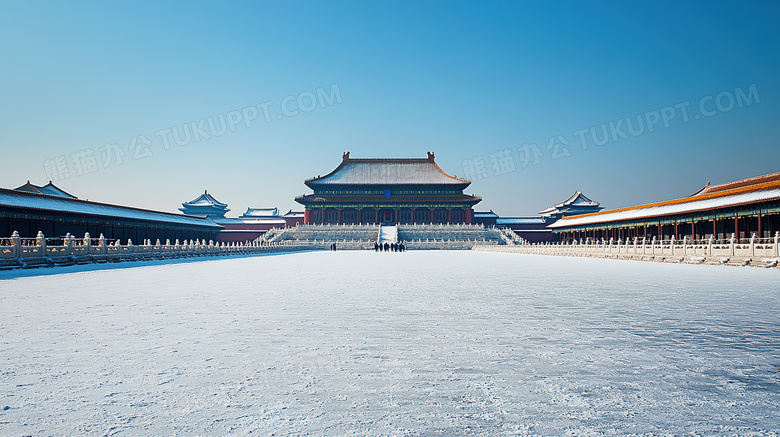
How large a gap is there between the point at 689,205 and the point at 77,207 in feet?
124

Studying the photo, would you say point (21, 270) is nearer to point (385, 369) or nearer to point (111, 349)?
point (111, 349)

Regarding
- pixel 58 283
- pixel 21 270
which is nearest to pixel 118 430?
pixel 58 283

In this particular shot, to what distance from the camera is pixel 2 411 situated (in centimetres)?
267

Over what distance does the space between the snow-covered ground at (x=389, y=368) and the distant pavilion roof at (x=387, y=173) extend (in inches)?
2051

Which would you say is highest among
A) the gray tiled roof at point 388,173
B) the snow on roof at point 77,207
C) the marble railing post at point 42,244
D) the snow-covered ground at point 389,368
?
the gray tiled roof at point 388,173

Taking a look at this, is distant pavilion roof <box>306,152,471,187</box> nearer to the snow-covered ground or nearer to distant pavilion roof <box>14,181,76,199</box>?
distant pavilion roof <box>14,181,76,199</box>

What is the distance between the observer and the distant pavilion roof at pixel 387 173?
58.9 meters

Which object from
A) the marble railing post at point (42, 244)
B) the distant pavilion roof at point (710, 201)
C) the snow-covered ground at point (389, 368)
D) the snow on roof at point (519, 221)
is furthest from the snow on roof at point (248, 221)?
the snow-covered ground at point (389, 368)

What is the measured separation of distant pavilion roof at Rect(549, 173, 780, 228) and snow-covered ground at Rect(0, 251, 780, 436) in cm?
2124

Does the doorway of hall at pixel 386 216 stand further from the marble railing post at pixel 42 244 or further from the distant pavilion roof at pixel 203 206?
the marble railing post at pixel 42 244

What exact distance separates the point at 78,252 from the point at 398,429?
19438 millimetres

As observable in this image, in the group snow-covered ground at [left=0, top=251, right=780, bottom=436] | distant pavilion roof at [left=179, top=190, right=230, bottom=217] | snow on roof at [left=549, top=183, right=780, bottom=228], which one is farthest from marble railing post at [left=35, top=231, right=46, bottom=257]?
distant pavilion roof at [left=179, top=190, right=230, bottom=217]

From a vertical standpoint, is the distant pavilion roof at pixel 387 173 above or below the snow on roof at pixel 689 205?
above

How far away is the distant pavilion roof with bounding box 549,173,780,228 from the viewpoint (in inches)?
926
